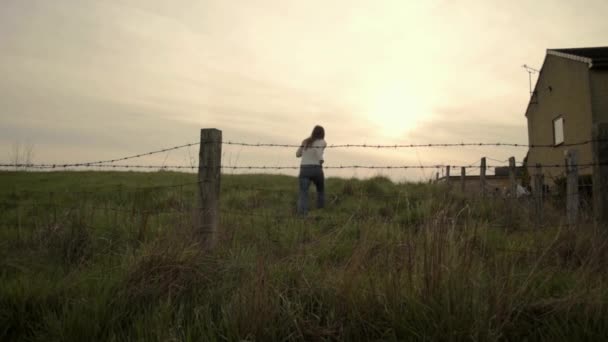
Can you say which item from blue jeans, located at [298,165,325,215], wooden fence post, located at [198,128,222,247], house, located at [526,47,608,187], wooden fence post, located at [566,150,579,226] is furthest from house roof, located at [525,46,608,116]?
wooden fence post, located at [198,128,222,247]

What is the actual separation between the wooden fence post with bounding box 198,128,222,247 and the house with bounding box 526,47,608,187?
550 inches

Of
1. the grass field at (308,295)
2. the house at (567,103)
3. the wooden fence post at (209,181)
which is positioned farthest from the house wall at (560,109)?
the wooden fence post at (209,181)

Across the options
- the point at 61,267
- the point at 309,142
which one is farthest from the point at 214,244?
the point at 309,142

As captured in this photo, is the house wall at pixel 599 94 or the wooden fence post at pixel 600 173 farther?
the house wall at pixel 599 94

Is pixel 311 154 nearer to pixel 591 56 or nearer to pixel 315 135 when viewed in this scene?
pixel 315 135

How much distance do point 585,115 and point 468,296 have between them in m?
19.9

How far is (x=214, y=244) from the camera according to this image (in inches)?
150

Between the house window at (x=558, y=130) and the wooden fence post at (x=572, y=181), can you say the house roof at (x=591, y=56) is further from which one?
the wooden fence post at (x=572, y=181)

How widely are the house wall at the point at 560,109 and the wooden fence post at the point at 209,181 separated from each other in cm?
1572

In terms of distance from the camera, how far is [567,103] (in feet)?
66.2

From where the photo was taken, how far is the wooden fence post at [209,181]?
3.81m

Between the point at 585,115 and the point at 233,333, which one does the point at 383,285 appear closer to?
the point at 233,333

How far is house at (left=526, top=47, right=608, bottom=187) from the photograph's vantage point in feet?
57.5

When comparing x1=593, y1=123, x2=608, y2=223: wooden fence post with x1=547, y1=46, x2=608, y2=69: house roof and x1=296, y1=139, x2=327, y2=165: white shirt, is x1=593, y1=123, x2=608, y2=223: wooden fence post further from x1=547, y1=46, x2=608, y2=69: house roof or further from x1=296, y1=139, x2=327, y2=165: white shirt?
x1=547, y1=46, x2=608, y2=69: house roof
